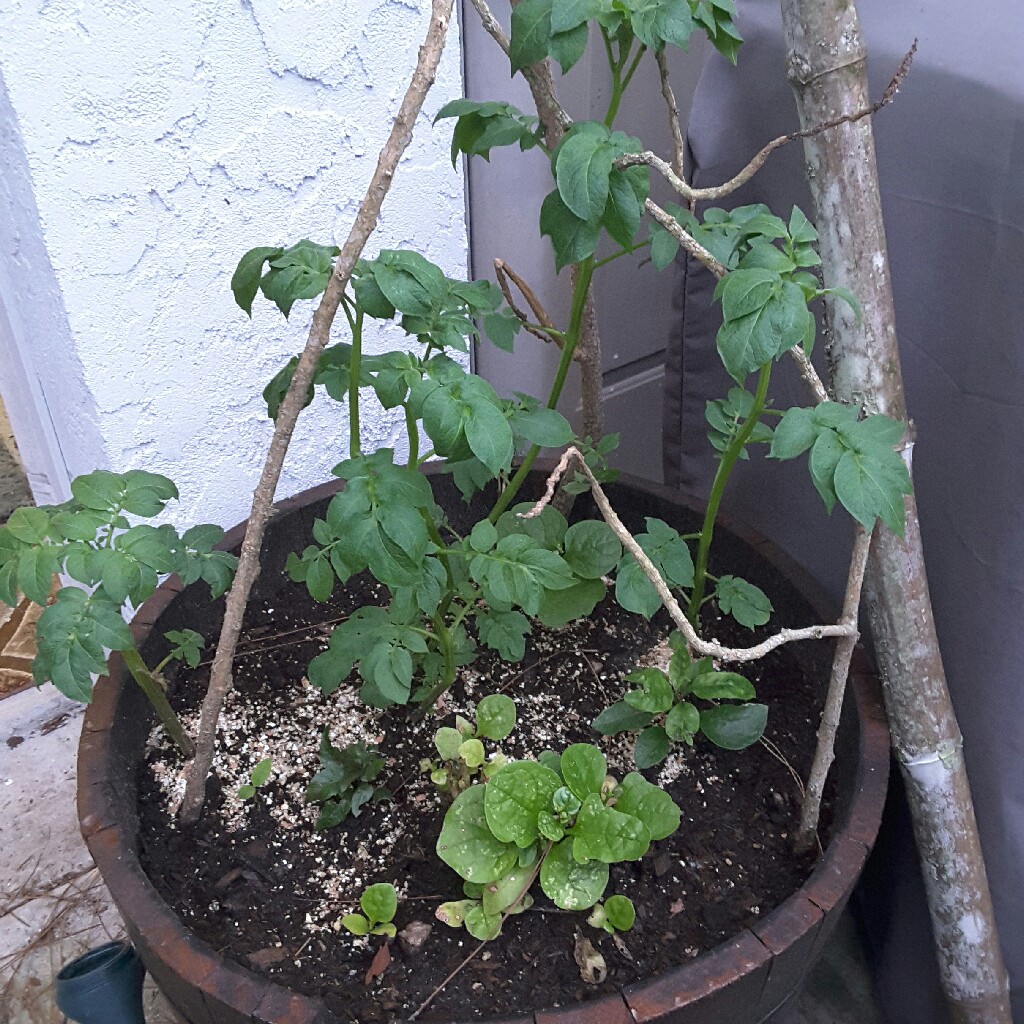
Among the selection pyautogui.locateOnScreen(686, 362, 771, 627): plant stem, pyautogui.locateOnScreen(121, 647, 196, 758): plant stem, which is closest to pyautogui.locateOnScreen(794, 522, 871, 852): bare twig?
pyautogui.locateOnScreen(686, 362, 771, 627): plant stem

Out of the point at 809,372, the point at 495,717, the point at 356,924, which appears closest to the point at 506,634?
the point at 495,717

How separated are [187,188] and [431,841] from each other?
0.89 meters

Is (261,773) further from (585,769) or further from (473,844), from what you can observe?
(585,769)

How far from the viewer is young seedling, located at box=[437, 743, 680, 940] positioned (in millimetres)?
955

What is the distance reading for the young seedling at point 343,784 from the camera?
107 cm

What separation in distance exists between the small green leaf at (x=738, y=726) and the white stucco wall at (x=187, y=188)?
797mm

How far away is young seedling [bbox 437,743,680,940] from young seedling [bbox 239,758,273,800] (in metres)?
0.26

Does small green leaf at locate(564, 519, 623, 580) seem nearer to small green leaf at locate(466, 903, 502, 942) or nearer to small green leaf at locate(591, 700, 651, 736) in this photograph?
small green leaf at locate(591, 700, 651, 736)

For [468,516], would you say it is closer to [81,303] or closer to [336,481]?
[336,481]

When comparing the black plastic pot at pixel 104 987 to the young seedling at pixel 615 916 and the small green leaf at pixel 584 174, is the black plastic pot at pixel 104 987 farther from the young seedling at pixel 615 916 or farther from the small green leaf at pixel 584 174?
the small green leaf at pixel 584 174

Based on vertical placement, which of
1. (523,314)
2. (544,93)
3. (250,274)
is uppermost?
(544,93)

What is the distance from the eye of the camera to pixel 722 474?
100 centimetres

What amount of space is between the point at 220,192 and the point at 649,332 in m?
0.92

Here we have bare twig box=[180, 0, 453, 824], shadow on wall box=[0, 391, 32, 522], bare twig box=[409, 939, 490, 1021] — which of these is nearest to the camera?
bare twig box=[180, 0, 453, 824]
